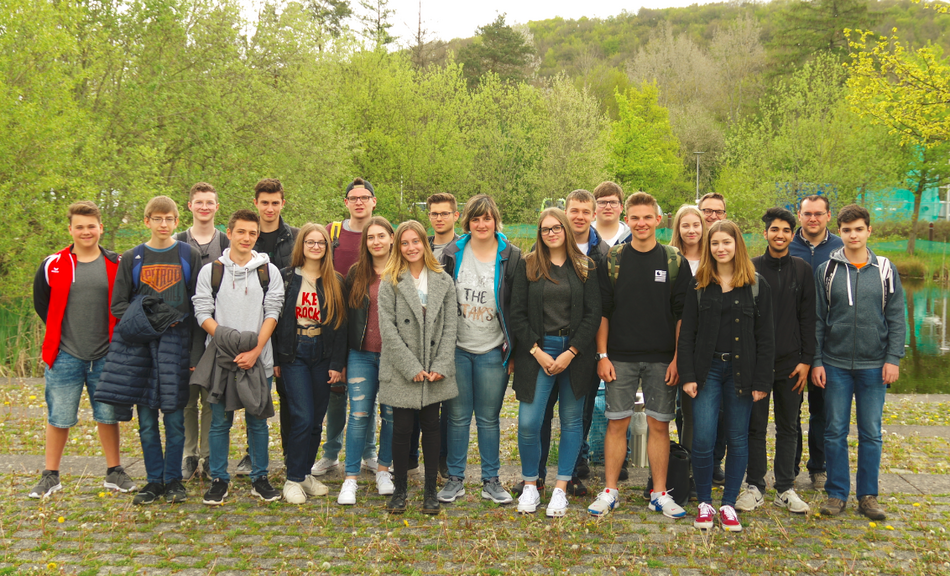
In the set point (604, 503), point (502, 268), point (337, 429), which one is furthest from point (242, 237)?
point (604, 503)

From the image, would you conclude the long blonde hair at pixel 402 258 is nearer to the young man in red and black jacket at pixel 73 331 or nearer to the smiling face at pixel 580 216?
the smiling face at pixel 580 216

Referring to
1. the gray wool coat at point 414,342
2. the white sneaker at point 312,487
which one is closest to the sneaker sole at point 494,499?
the gray wool coat at point 414,342

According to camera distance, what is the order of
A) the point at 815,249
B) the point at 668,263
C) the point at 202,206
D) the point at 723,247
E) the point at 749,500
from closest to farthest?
the point at 723,247, the point at 668,263, the point at 749,500, the point at 202,206, the point at 815,249

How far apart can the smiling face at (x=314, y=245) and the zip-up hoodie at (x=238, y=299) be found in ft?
1.08

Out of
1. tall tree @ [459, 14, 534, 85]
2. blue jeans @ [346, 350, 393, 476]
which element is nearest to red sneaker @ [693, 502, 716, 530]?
blue jeans @ [346, 350, 393, 476]

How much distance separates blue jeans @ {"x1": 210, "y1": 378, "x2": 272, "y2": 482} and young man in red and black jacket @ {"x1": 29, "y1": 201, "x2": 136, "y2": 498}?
0.80m

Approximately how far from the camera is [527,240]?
27.5 m

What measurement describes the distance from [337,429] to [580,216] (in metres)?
2.77

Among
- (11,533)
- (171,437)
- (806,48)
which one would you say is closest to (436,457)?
(171,437)

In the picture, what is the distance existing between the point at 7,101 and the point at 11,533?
10.7 metres

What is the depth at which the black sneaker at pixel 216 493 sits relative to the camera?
4852mm

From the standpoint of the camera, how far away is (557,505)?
4707 millimetres

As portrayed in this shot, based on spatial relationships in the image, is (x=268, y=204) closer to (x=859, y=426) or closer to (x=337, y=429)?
(x=337, y=429)

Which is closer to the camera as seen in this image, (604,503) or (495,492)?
(604,503)
